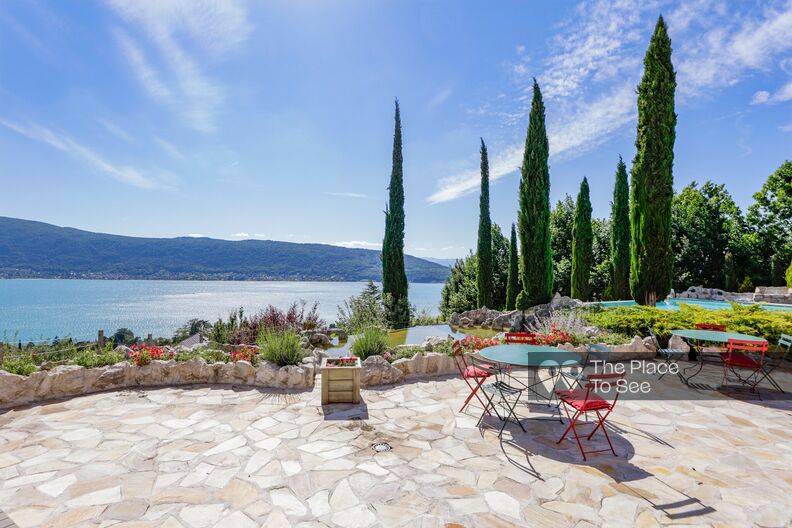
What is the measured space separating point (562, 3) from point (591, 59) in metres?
1.97

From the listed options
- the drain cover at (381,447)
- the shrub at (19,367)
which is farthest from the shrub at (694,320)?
the shrub at (19,367)

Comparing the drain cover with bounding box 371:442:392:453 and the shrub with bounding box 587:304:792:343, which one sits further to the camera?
the shrub with bounding box 587:304:792:343

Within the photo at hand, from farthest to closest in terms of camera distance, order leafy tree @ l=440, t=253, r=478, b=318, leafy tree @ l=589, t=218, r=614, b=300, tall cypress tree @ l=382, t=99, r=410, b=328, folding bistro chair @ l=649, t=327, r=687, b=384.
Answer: leafy tree @ l=440, t=253, r=478, b=318
leafy tree @ l=589, t=218, r=614, b=300
tall cypress tree @ l=382, t=99, r=410, b=328
folding bistro chair @ l=649, t=327, r=687, b=384

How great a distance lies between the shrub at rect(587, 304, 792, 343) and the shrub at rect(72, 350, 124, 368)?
357 inches

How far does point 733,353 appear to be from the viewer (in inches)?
205

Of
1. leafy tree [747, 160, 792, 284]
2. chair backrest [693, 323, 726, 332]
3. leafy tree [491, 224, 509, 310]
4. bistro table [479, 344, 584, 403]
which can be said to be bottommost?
bistro table [479, 344, 584, 403]

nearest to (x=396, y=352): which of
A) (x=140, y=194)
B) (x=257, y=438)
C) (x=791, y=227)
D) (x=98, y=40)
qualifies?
(x=257, y=438)

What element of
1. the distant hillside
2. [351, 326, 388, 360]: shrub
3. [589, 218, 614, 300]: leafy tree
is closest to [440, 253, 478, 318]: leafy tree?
[589, 218, 614, 300]: leafy tree

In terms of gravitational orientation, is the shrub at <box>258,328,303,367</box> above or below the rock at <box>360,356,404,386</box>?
above

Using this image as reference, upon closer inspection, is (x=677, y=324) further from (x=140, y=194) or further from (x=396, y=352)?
(x=140, y=194)

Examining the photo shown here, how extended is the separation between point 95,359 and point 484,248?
16.0 meters

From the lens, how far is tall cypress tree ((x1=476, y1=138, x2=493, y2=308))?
18156mm

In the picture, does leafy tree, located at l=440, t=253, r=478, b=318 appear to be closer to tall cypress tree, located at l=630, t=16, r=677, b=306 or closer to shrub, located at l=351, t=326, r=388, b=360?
tall cypress tree, located at l=630, t=16, r=677, b=306

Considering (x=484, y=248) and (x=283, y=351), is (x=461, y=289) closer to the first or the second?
(x=484, y=248)
